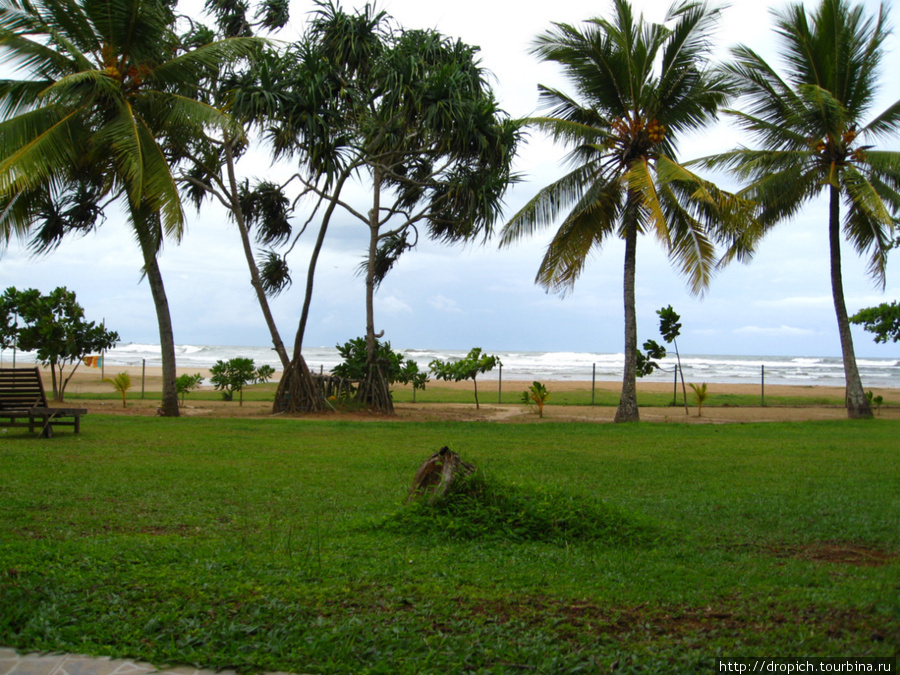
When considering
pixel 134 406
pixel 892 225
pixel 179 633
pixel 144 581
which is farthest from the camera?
pixel 134 406

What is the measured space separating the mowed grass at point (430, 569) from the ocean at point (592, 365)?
97.3 ft

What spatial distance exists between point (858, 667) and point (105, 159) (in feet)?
45.7

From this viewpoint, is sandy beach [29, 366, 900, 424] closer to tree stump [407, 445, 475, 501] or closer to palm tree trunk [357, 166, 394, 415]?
palm tree trunk [357, 166, 394, 415]

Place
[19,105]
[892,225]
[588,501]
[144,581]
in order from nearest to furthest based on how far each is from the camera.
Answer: [144,581], [588,501], [19,105], [892,225]

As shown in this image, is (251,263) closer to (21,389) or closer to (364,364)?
(364,364)

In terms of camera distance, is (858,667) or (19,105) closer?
(858,667)

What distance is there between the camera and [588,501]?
5.41 metres

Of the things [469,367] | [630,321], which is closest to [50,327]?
[469,367]

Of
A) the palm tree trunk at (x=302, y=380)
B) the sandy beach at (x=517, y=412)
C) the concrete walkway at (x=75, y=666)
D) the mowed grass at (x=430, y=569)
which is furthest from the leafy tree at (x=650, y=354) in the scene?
the concrete walkway at (x=75, y=666)

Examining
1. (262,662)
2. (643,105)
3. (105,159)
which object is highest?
(643,105)

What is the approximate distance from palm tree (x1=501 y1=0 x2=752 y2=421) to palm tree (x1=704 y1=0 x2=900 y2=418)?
1782 mm

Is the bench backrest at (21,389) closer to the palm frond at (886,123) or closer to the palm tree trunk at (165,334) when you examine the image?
the palm tree trunk at (165,334)

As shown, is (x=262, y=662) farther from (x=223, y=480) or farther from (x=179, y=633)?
(x=223, y=480)

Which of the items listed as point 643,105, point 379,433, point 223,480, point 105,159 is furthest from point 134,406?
point 643,105
